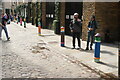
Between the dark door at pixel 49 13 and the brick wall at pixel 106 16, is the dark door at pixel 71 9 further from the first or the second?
the dark door at pixel 49 13

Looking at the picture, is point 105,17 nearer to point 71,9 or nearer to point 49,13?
point 71,9

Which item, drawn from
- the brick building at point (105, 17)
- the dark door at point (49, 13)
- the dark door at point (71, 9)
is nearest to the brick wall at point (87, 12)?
the brick building at point (105, 17)

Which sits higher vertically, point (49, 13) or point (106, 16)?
point (49, 13)

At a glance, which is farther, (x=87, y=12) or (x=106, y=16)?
(x=87, y=12)

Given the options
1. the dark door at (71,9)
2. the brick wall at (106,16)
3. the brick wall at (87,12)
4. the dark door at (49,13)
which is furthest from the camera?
the dark door at (49,13)

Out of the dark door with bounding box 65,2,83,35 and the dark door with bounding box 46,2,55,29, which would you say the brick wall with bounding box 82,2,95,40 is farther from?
the dark door with bounding box 46,2,55,29

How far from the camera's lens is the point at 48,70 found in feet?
18.2

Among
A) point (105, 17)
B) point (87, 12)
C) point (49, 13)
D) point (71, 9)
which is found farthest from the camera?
point (49, 13)

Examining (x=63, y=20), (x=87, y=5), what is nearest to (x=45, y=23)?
(x=63, y=20)

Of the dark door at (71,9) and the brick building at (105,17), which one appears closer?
the brick building at (105,17)

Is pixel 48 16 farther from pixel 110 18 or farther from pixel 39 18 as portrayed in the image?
pixel 110 18

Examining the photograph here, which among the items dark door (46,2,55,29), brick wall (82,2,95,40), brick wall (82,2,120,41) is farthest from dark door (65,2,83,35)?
dark door (46,2,55,29)

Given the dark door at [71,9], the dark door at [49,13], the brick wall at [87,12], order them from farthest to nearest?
the dark door at [49,13] < the dark door at [71,9] < the brick wall at [87,12]

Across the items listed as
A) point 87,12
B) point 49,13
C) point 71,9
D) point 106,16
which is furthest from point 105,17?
point 49,13
